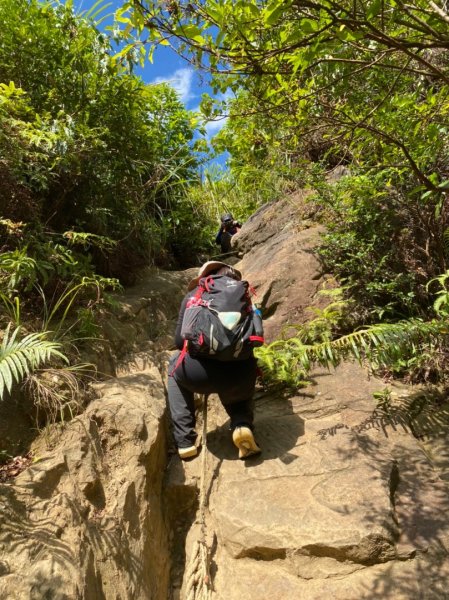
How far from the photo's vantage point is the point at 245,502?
3.16 m

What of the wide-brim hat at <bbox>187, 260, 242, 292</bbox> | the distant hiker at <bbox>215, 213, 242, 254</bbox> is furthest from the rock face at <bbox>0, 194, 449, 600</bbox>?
the distant hiker at <bbox>215, 213, 242, 254</bbox>

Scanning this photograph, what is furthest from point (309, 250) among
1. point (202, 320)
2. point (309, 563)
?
point (309, 563)

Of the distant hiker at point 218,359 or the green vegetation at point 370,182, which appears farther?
the distant hiker at point 218,359

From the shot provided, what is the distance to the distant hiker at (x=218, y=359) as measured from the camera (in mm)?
3250

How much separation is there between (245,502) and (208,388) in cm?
90

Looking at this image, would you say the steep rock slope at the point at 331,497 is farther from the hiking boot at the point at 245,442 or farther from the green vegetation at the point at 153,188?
the green vegetation at the point at 153,188

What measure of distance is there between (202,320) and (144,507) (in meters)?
1.40

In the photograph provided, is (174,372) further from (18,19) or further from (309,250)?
(18,19)

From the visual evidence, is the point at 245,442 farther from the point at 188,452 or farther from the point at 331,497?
the point at 331,497

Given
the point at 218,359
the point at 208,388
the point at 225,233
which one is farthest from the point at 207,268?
the point at 225,233

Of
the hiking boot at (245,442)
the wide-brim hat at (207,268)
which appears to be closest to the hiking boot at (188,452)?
the hiking boot at (245,442)

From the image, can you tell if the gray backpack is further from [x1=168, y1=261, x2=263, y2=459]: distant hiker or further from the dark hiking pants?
the dark hiking pants

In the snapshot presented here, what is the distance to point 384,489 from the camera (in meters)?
3.01

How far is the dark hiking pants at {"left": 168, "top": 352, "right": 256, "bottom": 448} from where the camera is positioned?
11.3ft
